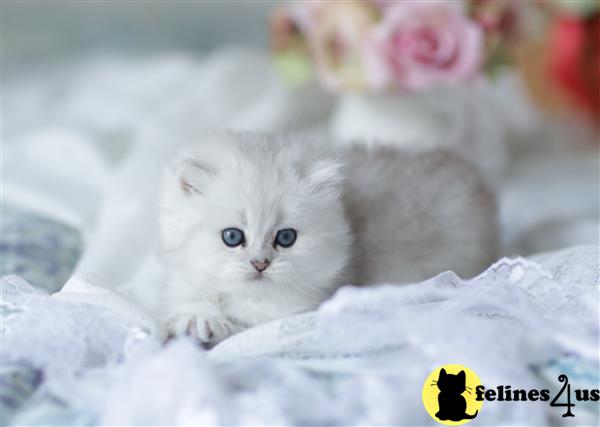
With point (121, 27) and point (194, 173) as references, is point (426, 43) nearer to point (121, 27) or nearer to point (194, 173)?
point (194, 173)

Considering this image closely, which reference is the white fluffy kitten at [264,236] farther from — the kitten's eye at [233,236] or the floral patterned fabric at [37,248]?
the floral patterned fabric at [37,248]

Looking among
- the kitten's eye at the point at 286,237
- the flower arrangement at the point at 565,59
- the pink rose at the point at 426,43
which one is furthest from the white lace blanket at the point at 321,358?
the flower arrangement at the point at 565,59

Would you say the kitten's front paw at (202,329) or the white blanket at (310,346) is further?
the kitten's front paw at (202,329)

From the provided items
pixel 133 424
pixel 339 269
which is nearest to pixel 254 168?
pixel 339 269

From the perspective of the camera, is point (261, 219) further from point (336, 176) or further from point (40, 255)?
point (40, 255)

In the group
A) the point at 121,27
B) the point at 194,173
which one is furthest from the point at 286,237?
the point at 121,27

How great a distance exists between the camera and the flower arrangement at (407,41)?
1.61m

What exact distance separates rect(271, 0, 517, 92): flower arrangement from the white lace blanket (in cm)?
81

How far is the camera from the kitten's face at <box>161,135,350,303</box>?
3.03 feet

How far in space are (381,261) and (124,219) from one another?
0.53 meters

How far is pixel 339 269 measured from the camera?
982 mm

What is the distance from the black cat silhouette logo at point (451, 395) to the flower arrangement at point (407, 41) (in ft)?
3.07

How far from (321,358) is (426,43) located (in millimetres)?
950

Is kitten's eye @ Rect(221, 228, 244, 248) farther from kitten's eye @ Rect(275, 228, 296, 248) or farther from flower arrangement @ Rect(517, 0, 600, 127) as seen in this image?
flower arrangement @ Rect(517, 0, 600, 127)
